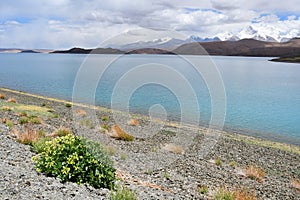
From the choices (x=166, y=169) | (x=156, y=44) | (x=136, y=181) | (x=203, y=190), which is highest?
(x=156, y=44)

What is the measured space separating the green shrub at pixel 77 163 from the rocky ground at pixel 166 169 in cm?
28

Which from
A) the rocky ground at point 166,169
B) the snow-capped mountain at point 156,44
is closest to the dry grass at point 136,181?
the rocky ground at point 166,169

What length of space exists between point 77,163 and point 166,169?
4.88m

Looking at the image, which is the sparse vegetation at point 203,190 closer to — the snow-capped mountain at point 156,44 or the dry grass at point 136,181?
the dry grass at point 136,181

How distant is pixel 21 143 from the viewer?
10.9m

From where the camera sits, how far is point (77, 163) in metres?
7.57


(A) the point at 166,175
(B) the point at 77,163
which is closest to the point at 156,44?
(A) the point at 166,175

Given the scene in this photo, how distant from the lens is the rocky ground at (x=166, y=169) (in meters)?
6.87

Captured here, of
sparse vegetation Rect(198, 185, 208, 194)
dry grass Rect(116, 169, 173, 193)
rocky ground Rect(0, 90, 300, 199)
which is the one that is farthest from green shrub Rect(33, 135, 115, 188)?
sparse vegetation Rect(198, 185, 208, 194)

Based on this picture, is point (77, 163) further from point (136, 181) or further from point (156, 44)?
point (156, 44)

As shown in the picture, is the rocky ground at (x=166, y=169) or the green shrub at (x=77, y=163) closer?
the rocky ground at (x=166, y=169)

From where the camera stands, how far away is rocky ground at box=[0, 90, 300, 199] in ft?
22.5

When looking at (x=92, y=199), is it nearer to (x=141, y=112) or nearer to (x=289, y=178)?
(x=289, y=178)

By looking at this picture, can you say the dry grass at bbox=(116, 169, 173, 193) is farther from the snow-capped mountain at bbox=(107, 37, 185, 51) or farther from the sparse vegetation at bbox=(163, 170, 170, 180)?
the snow-capped mountain at bbox=(107, 37, 185, 51)
